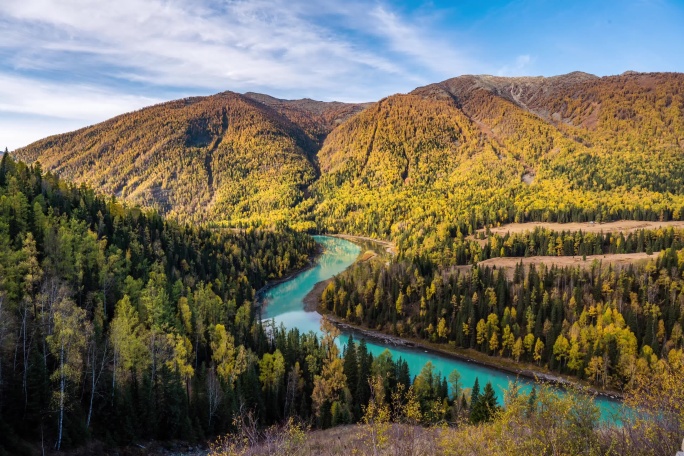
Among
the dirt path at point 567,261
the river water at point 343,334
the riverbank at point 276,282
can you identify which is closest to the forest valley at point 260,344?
the river water at point 343,334

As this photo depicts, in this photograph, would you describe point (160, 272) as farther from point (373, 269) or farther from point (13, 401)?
point (373, 269)

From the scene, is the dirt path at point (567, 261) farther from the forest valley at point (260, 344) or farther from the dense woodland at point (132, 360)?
the dense woodland at point (132, 360)

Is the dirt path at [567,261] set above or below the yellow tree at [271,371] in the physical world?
above

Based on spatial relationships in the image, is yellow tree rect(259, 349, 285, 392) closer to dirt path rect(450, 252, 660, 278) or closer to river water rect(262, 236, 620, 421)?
river water rect(262, 236, 620, 421)

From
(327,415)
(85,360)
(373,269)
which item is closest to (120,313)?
(85,360)

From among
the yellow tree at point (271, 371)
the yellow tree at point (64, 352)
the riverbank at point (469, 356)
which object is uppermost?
the yellow tree at point (64, 352)

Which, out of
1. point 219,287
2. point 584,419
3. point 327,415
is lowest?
point 327,415
